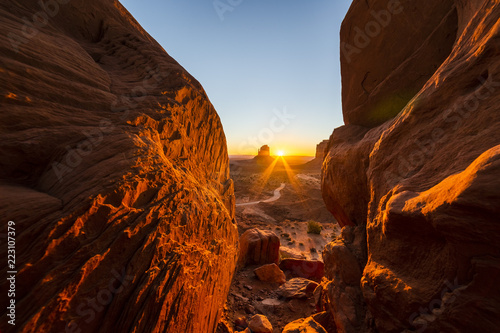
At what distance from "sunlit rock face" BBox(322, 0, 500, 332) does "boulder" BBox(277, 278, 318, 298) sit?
9.28 ft

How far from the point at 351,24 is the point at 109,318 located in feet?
42.0

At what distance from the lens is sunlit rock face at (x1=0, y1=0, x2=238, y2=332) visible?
2803 millimetres

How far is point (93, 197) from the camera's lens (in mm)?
3260

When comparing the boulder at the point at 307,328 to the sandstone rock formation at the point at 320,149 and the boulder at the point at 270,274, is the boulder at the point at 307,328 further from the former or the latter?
the sandstone rock formation at the point at 320,149

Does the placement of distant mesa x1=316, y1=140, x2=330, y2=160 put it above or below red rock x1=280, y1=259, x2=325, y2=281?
above

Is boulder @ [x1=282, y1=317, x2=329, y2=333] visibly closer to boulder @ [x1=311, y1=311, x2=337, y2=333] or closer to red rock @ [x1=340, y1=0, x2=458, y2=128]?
boulder @ [x1=311, y1=311, x2=337, y2=333]

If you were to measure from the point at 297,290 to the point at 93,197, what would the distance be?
851cm

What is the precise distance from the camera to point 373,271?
4465mm

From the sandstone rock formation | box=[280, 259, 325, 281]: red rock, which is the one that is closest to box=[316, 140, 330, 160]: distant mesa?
the sandstone rock formation

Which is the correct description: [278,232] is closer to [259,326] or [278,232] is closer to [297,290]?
[297,290]

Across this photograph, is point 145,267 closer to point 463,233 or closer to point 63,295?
point 63,295

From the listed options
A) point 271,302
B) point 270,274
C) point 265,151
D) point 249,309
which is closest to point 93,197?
point 249,309

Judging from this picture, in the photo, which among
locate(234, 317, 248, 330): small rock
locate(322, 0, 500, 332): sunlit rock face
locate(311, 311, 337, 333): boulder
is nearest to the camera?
locate(322, 0, 500, 332): sunlit rock face

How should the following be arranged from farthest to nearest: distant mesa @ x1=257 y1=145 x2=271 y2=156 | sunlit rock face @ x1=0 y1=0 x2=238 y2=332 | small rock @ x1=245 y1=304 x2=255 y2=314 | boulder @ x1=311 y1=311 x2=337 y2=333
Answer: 1. distant mesa @ x1=257 y1=145 x2=271 y2=156
2. small rock @ x1=245 y1=304 x2=255 y2=314
3. boulder @ x1=311 y1=311 x2=337 y2=333
4. sunlit rock face @ x1=0 y1=0 x2=238 y2=332
